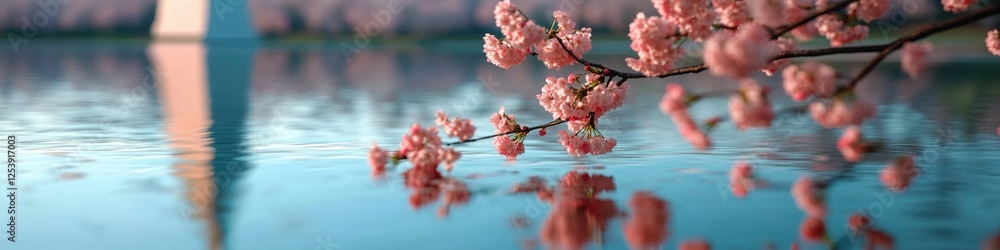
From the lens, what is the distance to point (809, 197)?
30.4 ft

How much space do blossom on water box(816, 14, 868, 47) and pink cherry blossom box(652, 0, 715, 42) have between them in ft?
3.73

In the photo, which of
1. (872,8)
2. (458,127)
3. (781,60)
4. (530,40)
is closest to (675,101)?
(872,8)

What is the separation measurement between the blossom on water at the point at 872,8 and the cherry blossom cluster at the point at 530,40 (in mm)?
2179

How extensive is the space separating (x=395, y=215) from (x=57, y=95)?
16927mm

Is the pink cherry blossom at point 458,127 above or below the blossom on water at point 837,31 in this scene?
below

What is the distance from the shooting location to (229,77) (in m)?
33.4

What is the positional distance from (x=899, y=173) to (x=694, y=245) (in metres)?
4.09

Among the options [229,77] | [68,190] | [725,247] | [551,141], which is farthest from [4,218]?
[229,77]

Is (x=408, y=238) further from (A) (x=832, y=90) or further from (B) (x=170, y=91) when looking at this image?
(B) (x=170, y=91)

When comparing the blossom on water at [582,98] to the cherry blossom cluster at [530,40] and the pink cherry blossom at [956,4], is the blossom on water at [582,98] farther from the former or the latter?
the pink cherry blossom at [956,4]

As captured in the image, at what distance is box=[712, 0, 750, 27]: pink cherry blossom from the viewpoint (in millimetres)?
8656

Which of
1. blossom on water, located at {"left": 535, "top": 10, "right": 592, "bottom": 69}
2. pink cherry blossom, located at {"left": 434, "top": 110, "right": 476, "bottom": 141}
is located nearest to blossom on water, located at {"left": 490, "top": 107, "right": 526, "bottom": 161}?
blossom on water, located at {"left": 535, "top": 10, "right": 592, "bottom": 69}

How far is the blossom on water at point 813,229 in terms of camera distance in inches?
294

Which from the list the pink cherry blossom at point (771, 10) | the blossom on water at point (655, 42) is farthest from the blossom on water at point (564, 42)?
the pink cherry blossom at point (771, 10)
